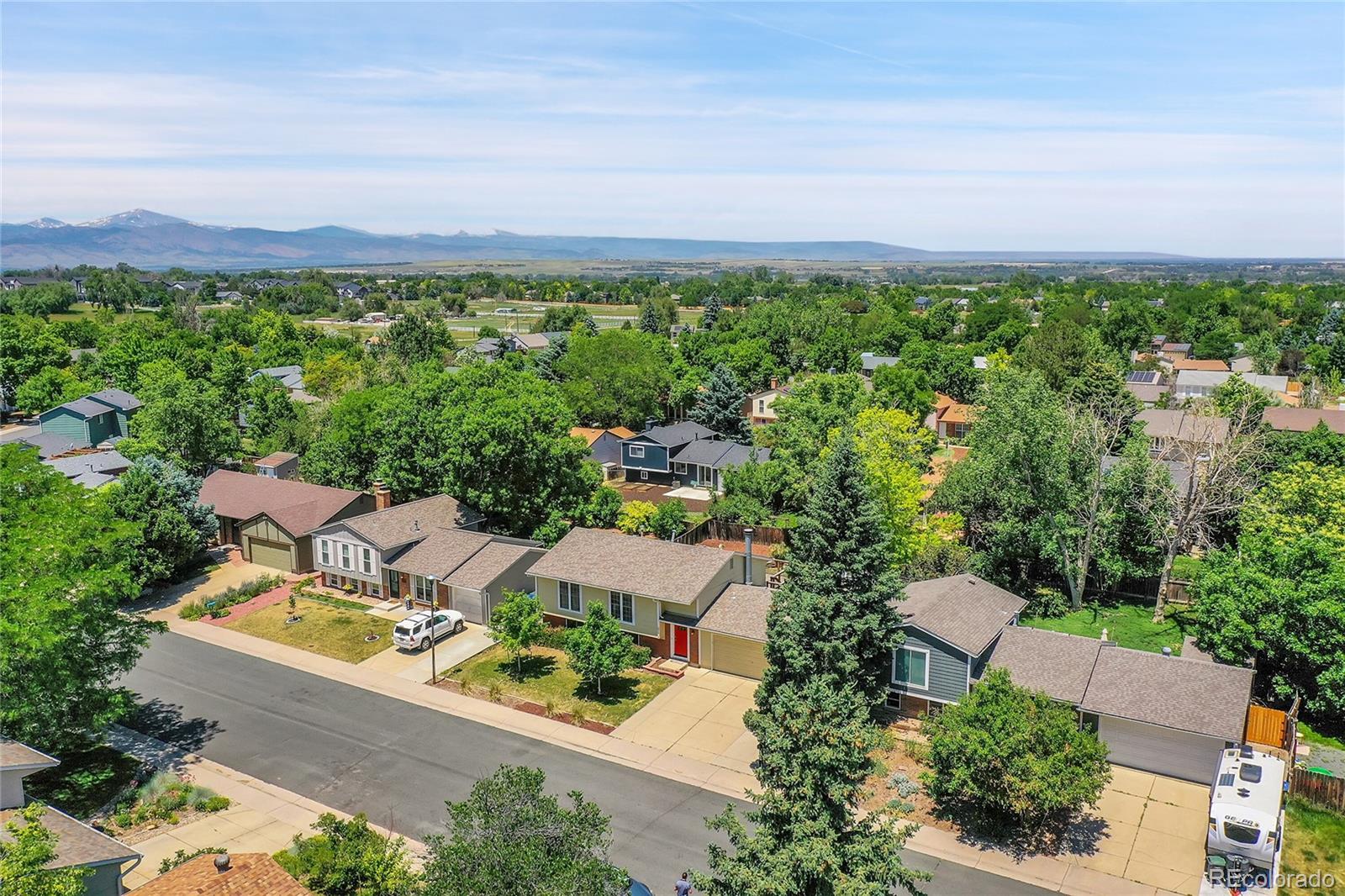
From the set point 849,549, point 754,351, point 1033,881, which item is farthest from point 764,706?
point 754,351

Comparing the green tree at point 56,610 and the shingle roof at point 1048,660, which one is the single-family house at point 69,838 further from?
the shingle roof at point 1048,660

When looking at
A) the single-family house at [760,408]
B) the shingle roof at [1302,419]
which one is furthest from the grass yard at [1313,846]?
the single-family house at [760,408]

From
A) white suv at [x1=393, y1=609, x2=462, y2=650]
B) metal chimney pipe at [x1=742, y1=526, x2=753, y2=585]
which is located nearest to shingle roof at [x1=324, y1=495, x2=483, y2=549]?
white suv at [x1=393, y1=609, x2=462, y2=650]

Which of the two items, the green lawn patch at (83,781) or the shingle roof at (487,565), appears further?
the shingle roof at (487,565)

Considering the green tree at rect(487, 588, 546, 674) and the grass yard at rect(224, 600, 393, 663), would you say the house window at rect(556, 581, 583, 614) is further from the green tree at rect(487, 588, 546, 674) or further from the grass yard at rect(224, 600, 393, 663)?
the grass yard at rect(224, 600, 393, 663)

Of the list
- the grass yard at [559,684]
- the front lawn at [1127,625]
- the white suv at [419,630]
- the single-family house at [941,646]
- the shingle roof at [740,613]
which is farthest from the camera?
the white suv at [419,630]

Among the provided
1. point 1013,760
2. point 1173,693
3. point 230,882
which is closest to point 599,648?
point 1013,760

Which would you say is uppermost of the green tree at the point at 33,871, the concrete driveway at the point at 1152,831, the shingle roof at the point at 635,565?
the green tree at the point at 33,871
